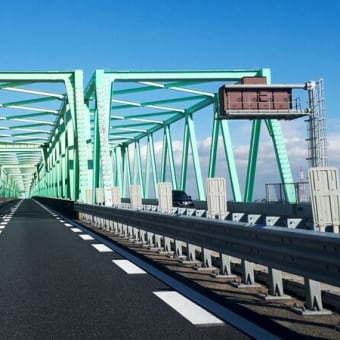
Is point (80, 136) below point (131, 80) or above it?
below

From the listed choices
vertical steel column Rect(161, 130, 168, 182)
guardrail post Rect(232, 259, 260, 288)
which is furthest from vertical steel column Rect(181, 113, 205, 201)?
guardrail post Rect(232, 259, 260, 288)

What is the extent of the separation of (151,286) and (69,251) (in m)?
4.95

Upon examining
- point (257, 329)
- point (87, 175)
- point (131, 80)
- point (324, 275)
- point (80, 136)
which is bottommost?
point (257, 329)

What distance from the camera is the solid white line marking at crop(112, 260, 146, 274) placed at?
9.16 metres

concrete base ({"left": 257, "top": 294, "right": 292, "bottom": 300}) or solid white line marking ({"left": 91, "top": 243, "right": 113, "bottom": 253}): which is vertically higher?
solid white line marking ({"left": 91, "top": 243, "right": 113, "bottom": 253})

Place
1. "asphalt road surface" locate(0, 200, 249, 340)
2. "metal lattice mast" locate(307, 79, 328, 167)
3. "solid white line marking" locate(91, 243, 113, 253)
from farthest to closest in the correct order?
"metal lattice mast" locate(307, 79, 328, 167), "solid white line marking" locate(91, 243, 113, 253), "asphalt road surface" locate(0, 200, 249, 340)

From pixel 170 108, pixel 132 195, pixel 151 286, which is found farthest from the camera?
pixel 170 108

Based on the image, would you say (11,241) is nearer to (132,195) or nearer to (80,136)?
(132,195)

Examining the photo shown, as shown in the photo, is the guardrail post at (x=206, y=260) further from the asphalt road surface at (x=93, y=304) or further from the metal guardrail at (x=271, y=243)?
the asphalt road surface at (x=93, y=304)

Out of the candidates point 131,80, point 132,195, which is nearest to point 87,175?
point 131,80

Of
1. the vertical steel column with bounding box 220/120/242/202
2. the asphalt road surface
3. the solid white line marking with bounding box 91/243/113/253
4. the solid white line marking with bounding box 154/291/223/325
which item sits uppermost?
the vertical steel column with bounding box 220/120/242/202

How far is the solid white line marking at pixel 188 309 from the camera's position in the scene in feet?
18.4

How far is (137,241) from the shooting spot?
14430mm

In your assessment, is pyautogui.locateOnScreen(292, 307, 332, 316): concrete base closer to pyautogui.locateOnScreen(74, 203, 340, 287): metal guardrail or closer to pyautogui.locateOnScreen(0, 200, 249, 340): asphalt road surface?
pyautogui.locateOnScreen(74, 203, 340, 287): metal guardrail
